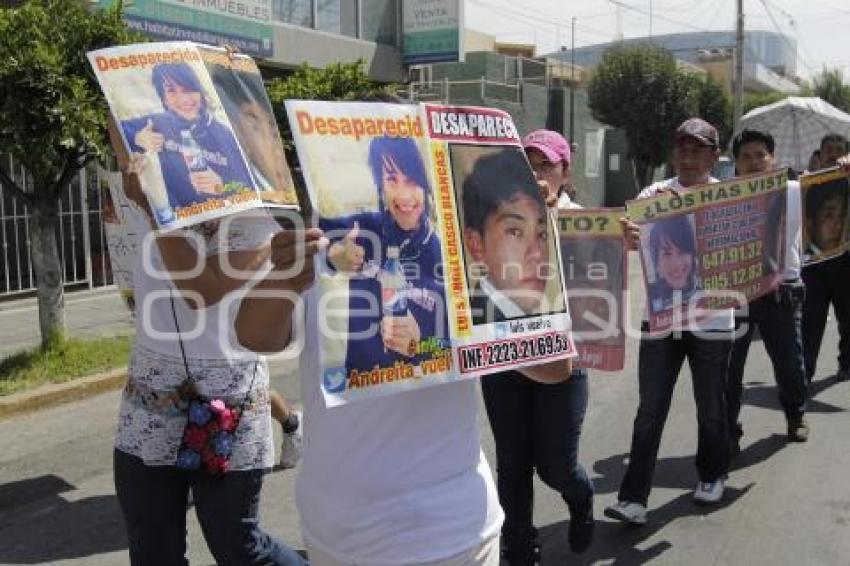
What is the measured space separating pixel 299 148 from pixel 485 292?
52 cm

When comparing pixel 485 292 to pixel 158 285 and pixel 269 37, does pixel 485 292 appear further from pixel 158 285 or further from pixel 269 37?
pixel 269 37

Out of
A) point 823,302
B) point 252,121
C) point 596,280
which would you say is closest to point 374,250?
point 252,121

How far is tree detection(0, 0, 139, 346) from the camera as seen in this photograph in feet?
20.0

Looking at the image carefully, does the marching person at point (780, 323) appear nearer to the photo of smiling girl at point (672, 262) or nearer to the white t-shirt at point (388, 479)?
the photo of smiling girl at point (672, 262)

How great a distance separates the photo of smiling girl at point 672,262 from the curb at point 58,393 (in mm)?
3789

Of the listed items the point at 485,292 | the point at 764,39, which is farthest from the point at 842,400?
the point at 764,39

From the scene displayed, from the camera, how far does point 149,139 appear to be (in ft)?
Answer: 6.59

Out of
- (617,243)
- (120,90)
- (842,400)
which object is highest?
(120,90)

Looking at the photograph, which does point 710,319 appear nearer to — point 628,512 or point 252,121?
point 628,512

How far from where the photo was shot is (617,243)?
3400 millimetres

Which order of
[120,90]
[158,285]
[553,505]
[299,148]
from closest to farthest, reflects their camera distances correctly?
[299,148]
[120,90]
[158,285]
[553,505]

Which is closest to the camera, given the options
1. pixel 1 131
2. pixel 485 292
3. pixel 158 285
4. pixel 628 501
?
pixel 485 292

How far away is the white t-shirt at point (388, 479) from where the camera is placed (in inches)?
71.3

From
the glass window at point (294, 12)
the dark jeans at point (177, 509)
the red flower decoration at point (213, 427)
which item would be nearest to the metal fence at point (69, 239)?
the glass window at point (294, 12)
